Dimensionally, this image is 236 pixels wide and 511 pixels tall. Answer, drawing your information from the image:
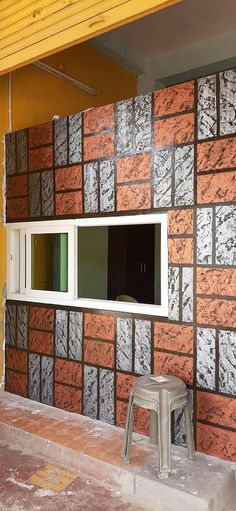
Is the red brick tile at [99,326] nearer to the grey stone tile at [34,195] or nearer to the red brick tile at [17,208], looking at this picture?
the grey stone tile at [34,195]

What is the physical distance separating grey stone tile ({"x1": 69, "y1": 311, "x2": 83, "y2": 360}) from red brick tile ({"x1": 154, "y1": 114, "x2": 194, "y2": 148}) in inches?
64.3

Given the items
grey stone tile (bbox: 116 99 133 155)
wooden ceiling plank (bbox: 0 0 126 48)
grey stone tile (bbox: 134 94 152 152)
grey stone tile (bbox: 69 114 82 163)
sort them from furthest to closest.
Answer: grey stone tile (bbox: 69 114 82 163)
grey stone tile (bbox: 116 99 133 155)
grey stone tile (bbox: 134 94 152 152)
wooden ceiling plank (bbox: 0 0 126 48)

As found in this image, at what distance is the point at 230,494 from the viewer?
260 centimetres

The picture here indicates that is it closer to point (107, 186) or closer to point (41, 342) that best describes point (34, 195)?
point (107, 186)

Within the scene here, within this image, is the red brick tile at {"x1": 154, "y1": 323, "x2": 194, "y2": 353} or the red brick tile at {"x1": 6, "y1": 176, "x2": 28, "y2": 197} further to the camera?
the red brick tile at {"x1": 6, "y1": 176, "x2": 28, "y2": 197}

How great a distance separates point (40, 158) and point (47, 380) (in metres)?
2.13

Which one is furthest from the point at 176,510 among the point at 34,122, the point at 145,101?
the point at 34,122

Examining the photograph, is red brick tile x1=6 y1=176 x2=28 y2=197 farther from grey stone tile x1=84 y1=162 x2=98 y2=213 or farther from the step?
the step

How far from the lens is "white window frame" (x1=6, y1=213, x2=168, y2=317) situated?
314 centimetres

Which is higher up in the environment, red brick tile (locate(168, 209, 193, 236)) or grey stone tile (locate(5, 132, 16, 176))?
grey stone tile (locate(5, 132, 16, 176))

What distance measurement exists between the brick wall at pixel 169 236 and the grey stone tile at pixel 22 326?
0.01 meters

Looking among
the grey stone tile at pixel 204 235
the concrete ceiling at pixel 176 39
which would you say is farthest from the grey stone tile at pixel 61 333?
the concrete ceiling at pixel 176 39

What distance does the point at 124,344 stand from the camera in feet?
10.9

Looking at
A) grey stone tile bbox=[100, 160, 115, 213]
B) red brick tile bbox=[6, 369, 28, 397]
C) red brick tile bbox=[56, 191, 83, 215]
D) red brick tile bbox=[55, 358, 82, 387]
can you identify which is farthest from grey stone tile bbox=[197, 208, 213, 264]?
red brick tile bbox=[6, 369, 28, 397]
